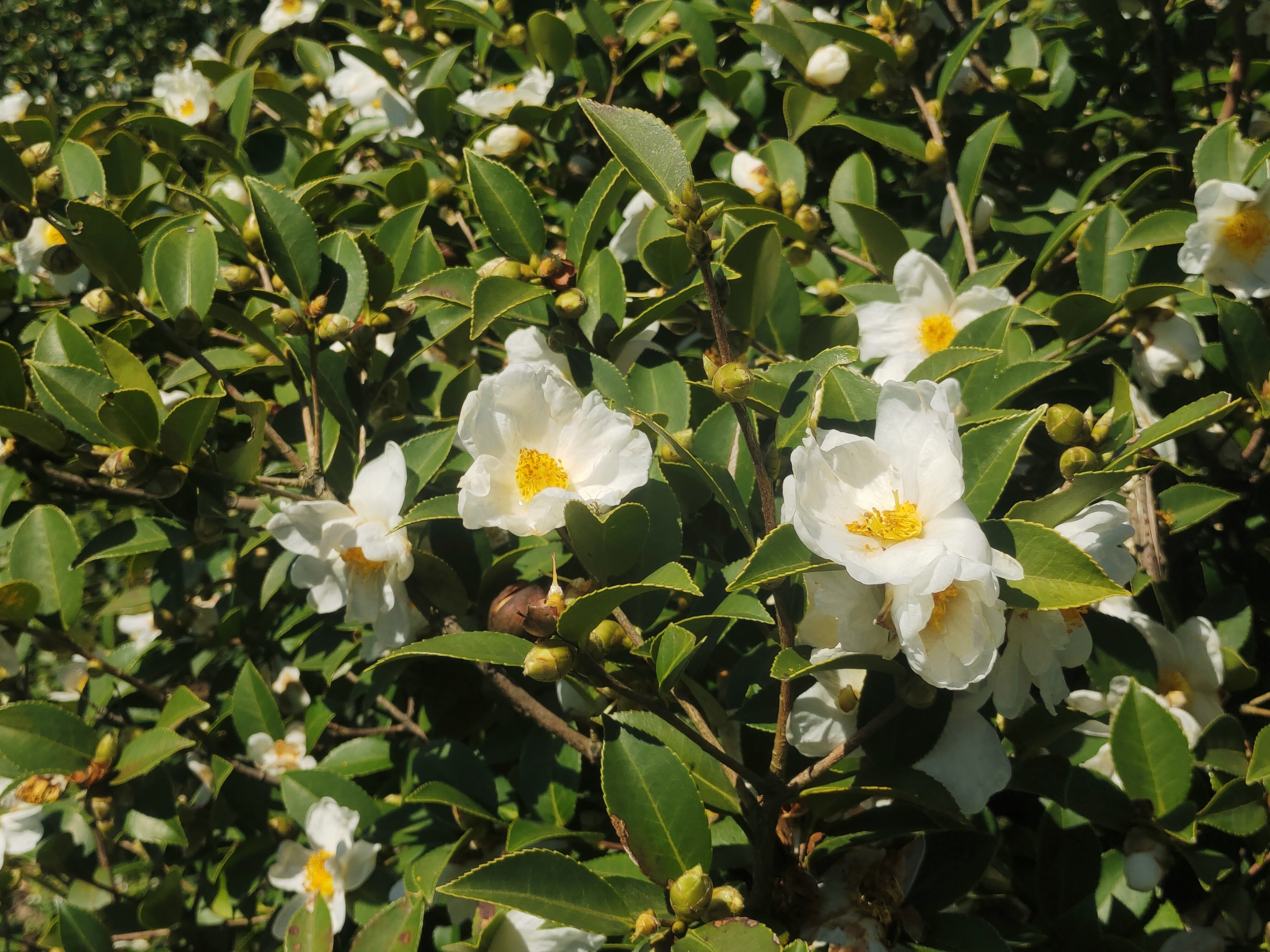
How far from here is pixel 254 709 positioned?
4.85ft

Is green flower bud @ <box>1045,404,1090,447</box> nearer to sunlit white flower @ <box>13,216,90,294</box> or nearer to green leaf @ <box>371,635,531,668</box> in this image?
green leaf @ <box>371,635,531,668</box>

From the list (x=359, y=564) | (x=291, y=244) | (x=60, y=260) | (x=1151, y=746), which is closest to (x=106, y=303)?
(x=60, y=260)

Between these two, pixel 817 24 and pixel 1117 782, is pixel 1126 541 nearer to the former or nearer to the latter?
pixel 1117 782

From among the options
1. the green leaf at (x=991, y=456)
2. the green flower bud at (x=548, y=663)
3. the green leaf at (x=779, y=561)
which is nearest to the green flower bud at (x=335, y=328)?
the green flower bud at (x=548, y=663)

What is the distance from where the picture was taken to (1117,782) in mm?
1160

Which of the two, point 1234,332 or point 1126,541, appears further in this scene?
point 1126,541

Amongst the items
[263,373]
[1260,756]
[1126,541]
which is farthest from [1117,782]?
[263,373]

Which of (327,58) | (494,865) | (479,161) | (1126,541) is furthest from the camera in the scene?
(327,58)

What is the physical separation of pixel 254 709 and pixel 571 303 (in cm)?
91

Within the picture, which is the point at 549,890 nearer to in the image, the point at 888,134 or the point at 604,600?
the point at 604,600

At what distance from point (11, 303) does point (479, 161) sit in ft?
3.65

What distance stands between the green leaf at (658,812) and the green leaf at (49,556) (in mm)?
970

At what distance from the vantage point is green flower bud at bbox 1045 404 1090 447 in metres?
0.91

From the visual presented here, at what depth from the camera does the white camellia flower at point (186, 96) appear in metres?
1.94
